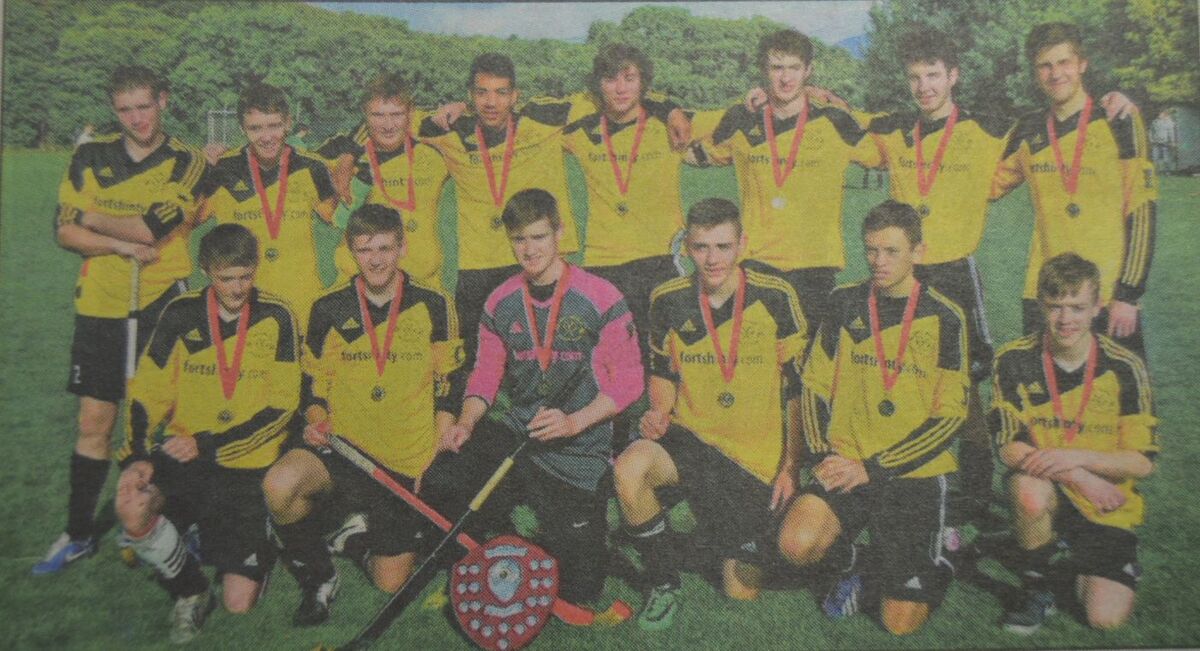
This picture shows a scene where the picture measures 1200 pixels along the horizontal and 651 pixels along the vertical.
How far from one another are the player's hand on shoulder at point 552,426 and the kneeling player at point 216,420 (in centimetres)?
94

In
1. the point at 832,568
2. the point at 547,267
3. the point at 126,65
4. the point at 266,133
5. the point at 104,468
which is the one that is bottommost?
the point at 832,568

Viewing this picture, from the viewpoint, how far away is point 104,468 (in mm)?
2920

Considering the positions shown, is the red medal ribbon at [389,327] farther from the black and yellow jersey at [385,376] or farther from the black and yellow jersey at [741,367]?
the black and yellow jersey at [741,367]

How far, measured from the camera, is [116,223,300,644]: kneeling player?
113 inches

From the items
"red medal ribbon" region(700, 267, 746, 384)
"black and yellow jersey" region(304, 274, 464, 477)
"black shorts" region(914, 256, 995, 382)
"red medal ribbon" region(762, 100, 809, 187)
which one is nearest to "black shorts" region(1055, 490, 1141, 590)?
"black shorts" region(914, 256, 995, 382)

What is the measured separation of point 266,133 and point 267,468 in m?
1.32

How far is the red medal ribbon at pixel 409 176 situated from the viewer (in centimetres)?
300

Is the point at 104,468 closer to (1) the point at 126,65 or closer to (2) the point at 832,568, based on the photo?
(1) the point at 126,65

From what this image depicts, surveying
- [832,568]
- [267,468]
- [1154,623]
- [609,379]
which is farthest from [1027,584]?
[267,468]

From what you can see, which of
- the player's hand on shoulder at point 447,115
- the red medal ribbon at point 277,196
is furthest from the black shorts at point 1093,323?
the red medal ribbon at point 277,196

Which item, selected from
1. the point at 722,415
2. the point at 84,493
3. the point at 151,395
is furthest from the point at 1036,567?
the point at 84,493

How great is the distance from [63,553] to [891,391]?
3181 mm

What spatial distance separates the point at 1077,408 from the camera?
2859 millimetres

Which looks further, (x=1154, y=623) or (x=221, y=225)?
(x=221, y=225)
